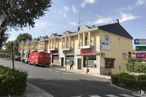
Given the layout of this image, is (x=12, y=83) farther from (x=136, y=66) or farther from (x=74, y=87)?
(x=136, y=66)

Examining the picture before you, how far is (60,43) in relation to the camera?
62875 mm

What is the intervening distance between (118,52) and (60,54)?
45.0ft

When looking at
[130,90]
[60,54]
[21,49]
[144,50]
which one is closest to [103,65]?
[60,54]

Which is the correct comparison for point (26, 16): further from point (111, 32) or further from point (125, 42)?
point (125, 42)

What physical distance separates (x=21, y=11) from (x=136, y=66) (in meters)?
23.2

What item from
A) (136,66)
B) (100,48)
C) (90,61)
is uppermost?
(100,48)

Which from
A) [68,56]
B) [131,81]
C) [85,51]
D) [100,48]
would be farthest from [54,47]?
[131,81]

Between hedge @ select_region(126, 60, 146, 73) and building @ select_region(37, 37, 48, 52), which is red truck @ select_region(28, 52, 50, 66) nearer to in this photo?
building @ select_region(37, 37, 48, 52)

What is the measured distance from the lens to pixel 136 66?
1635 inches

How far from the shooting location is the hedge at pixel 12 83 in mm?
16297

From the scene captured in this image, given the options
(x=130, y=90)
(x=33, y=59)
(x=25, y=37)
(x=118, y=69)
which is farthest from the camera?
(x=25, y=37)

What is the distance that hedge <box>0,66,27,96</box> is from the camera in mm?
16297

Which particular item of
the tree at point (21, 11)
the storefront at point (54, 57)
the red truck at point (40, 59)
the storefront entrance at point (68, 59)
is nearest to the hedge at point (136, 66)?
the storefront entrance at point (68, 59)

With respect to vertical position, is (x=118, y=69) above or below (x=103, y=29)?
below
